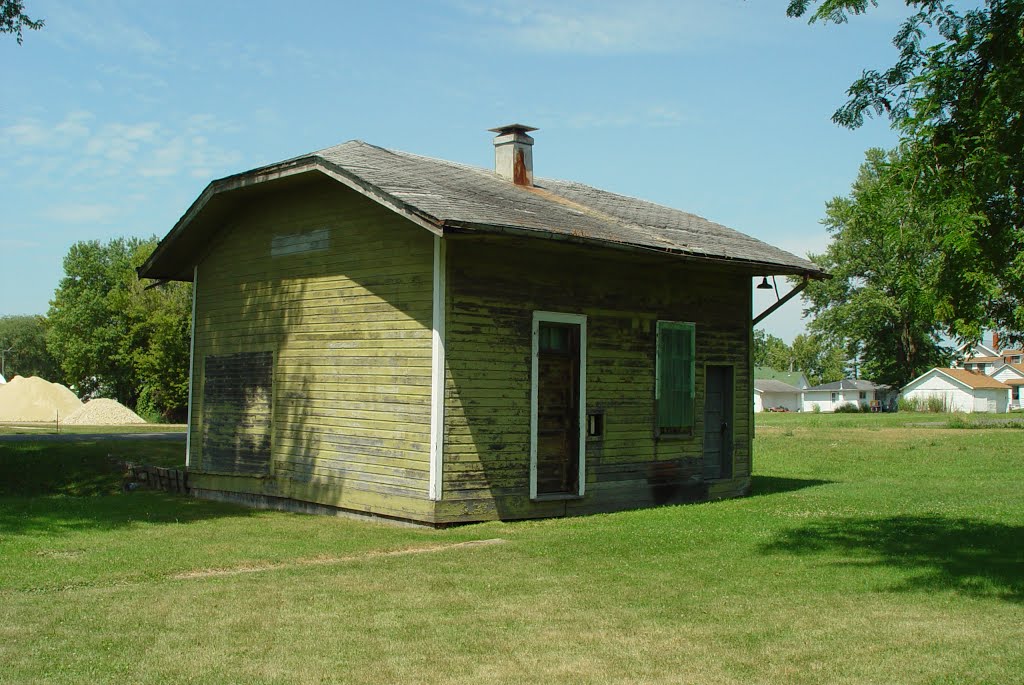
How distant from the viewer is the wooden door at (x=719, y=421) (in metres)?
17.0

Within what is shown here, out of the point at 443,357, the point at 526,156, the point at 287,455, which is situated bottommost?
the point at 287,455

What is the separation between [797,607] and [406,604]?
3.25 meters

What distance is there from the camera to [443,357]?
486 inches

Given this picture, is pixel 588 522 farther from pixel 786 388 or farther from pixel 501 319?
pixel 786 388

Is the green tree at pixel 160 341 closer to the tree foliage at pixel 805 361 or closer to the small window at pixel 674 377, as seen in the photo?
the small window at pixel 674 377

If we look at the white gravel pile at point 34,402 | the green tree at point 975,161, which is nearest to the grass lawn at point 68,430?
the white gravel pile at point 34,402

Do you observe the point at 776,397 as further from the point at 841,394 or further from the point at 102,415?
the point at 102,415

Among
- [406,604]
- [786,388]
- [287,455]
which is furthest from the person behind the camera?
[786,388]

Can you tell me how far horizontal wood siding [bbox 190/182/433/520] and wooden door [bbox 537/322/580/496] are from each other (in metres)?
1.96

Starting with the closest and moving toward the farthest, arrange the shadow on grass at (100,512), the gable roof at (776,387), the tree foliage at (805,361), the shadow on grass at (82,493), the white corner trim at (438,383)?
the shadow on grass at (100,512) < the white corner trim at (438,383) < the shadow on grass at (82,493) < the gable roof at (776,387) < the tree foliage at (805,361)

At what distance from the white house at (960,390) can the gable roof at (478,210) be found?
62.5m

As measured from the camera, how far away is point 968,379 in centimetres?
8125

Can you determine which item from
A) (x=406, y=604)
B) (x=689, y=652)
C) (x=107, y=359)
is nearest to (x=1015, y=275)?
(x=689, y=652)

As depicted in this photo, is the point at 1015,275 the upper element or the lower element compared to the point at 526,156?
lower
